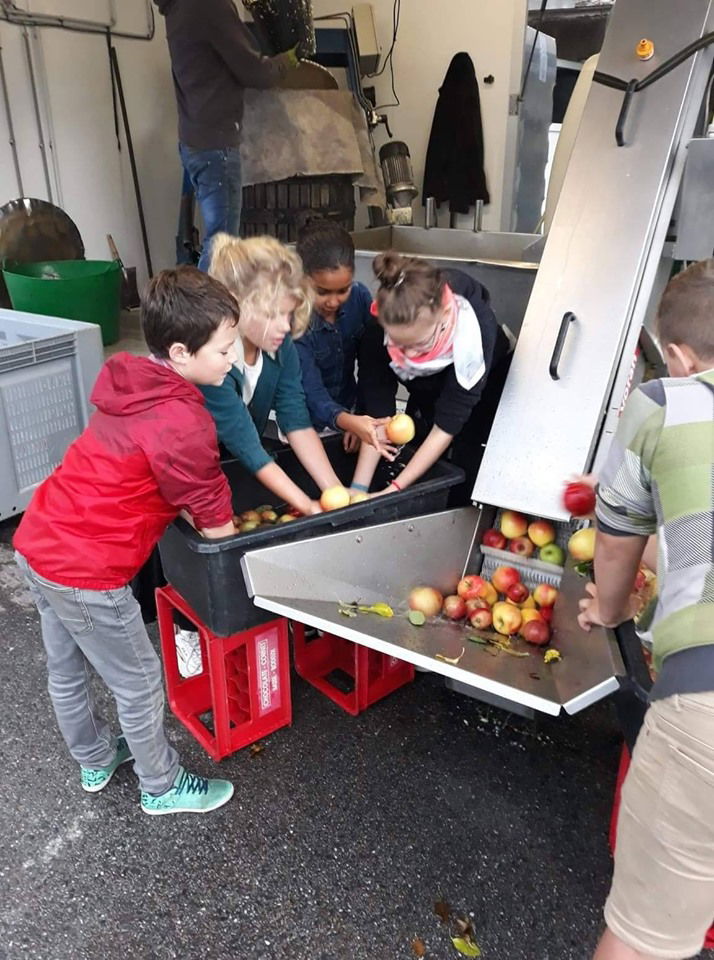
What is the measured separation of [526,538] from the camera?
6.72ft

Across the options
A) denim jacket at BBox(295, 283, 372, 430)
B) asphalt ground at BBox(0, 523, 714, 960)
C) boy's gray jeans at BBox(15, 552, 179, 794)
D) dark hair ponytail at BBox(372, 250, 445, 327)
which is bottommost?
asphalt ground at BBox(0, 523, 714, 960)

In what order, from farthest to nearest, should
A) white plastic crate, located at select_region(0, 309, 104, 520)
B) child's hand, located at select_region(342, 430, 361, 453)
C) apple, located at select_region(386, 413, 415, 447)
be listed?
white plastic crate, located at select_region(0, 309, 104, 520) < child's hand, located at select_region(342, 430, 361, 453) < apple, located at select_region(386, 413, 415, 447)

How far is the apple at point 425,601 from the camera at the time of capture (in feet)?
6.39

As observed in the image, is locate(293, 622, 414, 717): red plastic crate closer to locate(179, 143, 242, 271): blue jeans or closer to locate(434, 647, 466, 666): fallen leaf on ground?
locate(434, 647, 466, 666): fallen leaf on ground

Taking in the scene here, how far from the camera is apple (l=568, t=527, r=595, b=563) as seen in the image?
183cm

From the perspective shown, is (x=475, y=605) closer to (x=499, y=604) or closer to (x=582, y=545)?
(x=499, y=604)

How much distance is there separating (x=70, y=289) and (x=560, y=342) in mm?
3467

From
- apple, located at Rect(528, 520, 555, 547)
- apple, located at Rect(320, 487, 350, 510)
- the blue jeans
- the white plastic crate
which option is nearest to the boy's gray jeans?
apple, located at Rect(320, 487, 350, 510)

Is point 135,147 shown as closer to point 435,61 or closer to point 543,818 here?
point 435,61

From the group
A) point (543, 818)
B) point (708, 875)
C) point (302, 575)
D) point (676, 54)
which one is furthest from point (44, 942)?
point (676, 54)

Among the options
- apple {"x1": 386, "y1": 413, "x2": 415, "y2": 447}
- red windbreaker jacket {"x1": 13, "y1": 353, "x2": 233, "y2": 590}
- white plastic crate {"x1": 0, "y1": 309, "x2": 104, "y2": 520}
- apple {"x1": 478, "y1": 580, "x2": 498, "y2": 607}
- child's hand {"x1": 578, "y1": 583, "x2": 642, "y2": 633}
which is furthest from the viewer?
white plastic crate {"x1": 0, "y1": 309, "x2": 104, "y2": 520}

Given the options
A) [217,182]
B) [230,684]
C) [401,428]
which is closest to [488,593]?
[401,428]

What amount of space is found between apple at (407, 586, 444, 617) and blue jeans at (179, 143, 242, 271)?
2.54 meters

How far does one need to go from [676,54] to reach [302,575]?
5.05 ft
